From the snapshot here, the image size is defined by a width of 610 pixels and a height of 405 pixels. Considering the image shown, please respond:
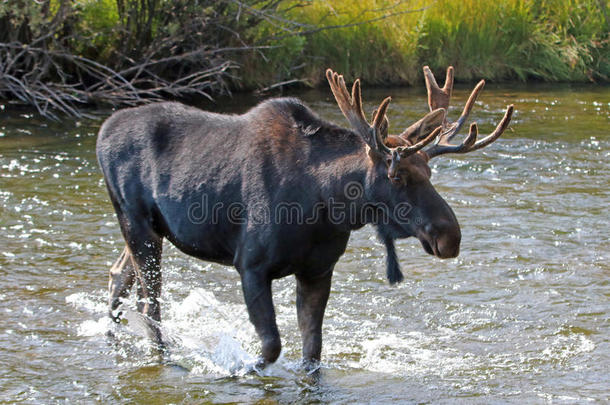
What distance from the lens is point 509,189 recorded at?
8.80 meters

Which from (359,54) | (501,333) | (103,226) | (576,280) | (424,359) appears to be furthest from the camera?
(359,54)

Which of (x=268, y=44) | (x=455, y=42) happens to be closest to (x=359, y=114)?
(x=268, y=44)

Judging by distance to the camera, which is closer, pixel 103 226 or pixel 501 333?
pixel 501 333

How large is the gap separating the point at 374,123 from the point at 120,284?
2.26 meters

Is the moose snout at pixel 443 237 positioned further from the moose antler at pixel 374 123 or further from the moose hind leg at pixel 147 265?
the moose hind leg at pixel 147 265

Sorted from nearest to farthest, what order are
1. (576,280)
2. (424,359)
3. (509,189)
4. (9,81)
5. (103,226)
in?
(424,359)
(576,280)
(103,226)
(509,189)
(9,81)

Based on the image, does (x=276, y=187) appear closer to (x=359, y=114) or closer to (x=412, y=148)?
(x=359, y=114)

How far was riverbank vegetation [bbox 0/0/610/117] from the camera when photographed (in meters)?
11.2

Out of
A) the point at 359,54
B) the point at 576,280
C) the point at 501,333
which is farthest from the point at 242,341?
the point at 359,54

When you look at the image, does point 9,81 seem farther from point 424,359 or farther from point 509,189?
point 424,359

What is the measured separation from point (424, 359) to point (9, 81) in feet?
24.6

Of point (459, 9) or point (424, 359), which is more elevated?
point (459, 9)

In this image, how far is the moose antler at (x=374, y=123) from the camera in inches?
165

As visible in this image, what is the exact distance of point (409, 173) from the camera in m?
4.29
